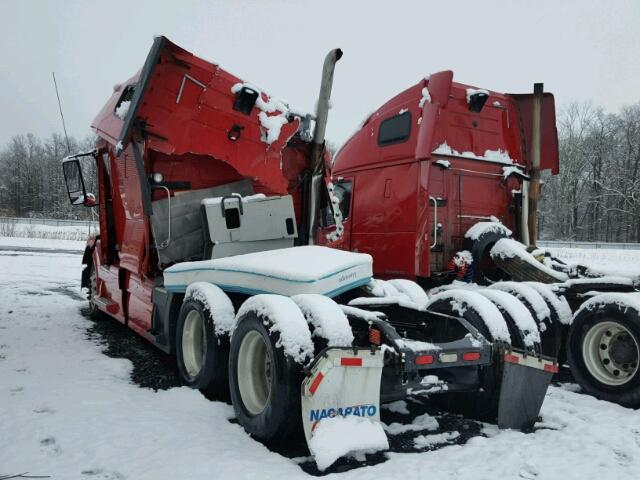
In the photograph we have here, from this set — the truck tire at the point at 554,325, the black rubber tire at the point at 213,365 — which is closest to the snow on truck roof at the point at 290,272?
the black rubber tire at the point at 213,365

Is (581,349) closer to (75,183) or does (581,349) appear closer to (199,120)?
(199,120)

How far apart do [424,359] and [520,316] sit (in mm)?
1291

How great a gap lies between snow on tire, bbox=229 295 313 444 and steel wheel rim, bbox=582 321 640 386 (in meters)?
2.72

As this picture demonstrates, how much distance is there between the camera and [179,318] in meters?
4.56

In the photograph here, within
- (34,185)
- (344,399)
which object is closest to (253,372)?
(344,399)

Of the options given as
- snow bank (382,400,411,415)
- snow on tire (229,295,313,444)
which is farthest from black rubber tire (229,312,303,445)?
snow bank (382,400,411,415)

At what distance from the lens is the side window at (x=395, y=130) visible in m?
6.83

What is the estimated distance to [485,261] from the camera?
21.6 ft

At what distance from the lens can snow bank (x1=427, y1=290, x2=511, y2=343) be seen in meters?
3.72

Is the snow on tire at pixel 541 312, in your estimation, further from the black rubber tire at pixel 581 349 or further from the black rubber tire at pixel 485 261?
the black rubber tire at pixel 485 261

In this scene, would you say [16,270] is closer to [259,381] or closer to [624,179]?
[259,381]

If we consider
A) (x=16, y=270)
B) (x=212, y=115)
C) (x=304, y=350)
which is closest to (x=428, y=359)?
(x=304, y=350)

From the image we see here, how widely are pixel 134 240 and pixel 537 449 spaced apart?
468 centimetres

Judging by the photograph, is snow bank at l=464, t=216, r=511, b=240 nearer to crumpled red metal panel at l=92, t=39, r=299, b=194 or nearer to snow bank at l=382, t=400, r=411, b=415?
crumpled red metal panel at l=92, t=39, r=299, b=194
